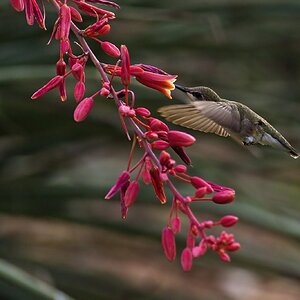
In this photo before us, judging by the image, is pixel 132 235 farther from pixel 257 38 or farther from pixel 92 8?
pixel 92 8

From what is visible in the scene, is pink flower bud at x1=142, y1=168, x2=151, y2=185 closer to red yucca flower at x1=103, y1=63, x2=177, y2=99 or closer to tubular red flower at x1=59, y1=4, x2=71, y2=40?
red yucca flower at x1=103, y1=63, x2=177, y2=99

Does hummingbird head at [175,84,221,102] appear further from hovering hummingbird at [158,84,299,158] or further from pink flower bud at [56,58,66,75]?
pink flower bud at [56,58,66,75]

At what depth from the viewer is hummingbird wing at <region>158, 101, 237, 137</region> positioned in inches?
63.2

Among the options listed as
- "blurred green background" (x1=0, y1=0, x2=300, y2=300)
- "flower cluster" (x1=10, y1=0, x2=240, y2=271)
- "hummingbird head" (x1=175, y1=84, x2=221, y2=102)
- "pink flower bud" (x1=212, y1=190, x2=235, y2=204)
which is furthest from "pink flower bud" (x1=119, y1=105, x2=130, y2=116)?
"blurred green background" (x1=0, y1=0, x2=300, y2=300)

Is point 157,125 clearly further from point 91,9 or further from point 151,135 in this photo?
point 91,9

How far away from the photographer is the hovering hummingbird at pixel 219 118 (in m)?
1.65

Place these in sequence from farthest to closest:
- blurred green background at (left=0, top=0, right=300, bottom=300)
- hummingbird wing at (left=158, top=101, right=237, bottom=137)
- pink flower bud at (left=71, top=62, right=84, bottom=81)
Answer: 1. blurred green background at (left=0, top=0, right=300, bottom=300)
2. hummingbird wing at (left=158, top=101, right=237, bottom=137)
3. pink flower bud at (left=71, top=62, right=84, bottom=81)

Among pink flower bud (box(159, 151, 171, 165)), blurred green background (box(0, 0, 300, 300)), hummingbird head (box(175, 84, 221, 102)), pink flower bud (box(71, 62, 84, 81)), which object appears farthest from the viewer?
blurred green background (box(0, 0, 300, 300))

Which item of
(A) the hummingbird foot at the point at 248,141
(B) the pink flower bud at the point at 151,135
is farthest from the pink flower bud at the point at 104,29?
(A) the hummingbird foot at the point at 248,141

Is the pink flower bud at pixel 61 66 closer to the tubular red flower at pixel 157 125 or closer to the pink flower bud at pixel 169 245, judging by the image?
the tubular red flower at pixel 157 125

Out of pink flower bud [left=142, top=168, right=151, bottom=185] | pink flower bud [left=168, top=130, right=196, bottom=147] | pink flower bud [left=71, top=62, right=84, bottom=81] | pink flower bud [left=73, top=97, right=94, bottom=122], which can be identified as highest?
pink flower bud [left=71, top=62, right=84, bottom=81]

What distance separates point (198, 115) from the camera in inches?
66.9

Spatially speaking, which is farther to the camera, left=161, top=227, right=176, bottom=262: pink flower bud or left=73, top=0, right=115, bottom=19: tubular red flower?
left=73, top=0, right=115, bottom=19: tubular red flower

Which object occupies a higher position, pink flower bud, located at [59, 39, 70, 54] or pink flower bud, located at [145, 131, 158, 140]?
pink flower bud, located at [59, 39, 70, 54]
